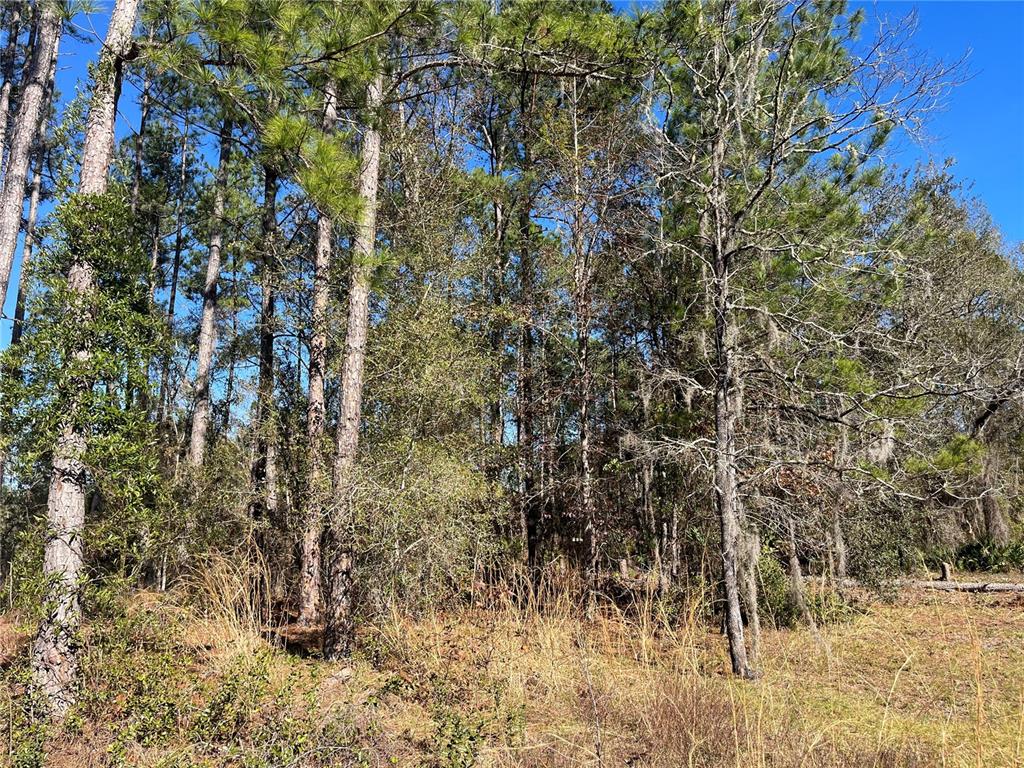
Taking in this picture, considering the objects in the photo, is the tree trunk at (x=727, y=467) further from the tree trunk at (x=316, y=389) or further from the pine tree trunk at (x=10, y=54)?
the pine tree trunk at (x=10, y=54)

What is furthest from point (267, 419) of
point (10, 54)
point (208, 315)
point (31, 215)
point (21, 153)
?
point (10, 54)

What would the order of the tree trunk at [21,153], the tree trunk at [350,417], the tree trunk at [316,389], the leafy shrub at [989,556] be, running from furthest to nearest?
1. the leafy shrub at [989,556]
2. the tree trunk at [21,153]
3. the tree trunk at [316,389]
4. the tree trunk at [350,417]

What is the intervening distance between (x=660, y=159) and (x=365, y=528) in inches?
195

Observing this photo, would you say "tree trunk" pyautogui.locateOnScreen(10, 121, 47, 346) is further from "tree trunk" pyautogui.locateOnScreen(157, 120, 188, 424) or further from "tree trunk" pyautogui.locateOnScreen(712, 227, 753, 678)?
"tree trunk" pyautogui.locateOnScreen(712, 227, 753, 678)

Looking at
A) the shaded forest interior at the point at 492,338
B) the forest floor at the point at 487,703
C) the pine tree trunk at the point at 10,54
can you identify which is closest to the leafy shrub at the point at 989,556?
the shaded forest interior at the point at 492,338

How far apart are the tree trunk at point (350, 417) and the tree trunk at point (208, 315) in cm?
449

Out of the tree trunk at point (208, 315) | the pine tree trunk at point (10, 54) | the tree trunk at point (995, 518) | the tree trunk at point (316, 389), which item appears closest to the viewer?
the tree trunk at point (316, 389)

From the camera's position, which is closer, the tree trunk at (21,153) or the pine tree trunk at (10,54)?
the tree trunk at (21,153)

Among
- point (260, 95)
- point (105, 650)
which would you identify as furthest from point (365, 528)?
point (260, 95)

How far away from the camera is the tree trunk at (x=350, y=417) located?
549cm

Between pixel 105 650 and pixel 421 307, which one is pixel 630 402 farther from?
pixel 105 650

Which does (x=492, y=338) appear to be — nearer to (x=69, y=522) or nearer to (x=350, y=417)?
(x=350, y=417)

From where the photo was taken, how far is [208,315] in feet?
33.2

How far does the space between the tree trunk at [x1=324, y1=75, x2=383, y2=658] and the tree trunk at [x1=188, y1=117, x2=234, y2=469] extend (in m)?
4.49
